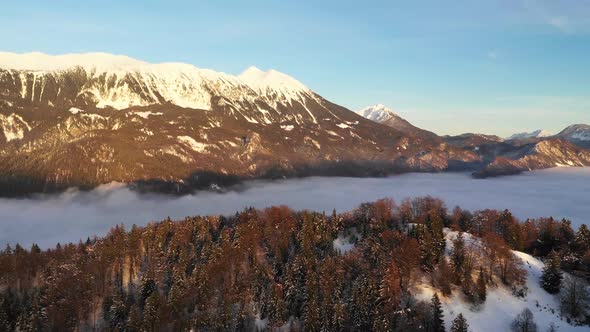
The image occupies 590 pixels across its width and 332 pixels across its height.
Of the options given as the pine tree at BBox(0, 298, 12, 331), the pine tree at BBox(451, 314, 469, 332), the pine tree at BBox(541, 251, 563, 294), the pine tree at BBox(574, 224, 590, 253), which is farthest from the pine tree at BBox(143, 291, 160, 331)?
the pine tree at BBox(574, 224, 590, 253)

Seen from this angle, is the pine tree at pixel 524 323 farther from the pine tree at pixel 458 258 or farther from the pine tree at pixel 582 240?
the pine tree at pixel 582 240

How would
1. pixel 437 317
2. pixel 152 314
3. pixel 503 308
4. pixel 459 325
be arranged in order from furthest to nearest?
pixel 152 314, pixel 503 308, pixel 437 317, pixel 459 325

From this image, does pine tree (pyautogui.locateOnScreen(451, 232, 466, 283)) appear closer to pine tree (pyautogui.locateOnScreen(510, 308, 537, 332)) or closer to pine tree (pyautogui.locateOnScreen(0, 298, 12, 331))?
pine tree (pyautogui.locateOnScreen(510, 308, 537, 332))

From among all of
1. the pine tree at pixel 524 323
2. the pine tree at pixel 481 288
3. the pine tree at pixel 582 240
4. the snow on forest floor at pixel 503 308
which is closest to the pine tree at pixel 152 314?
the snow on forest floor at pixel 503 308

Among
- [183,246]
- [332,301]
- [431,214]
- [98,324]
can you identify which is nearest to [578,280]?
[431,214]

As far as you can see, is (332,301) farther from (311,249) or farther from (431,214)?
(431,214)

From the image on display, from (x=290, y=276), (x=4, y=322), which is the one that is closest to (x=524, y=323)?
(x=290, y=276)

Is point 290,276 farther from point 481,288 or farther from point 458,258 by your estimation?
point 481,288
